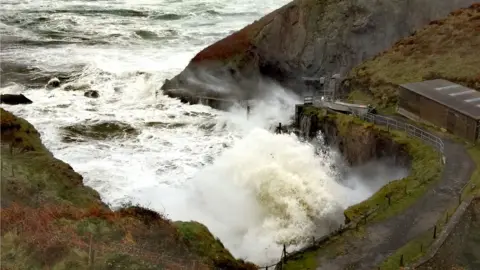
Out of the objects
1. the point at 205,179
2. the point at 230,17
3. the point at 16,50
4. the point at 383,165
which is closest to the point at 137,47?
the point at 16,50

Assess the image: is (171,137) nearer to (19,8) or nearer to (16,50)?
(16,50)

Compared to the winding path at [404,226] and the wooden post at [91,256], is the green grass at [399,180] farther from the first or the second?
the wooden post at [91,256]

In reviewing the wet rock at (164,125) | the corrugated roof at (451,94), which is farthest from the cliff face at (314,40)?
the corrugated roof at (451,94)

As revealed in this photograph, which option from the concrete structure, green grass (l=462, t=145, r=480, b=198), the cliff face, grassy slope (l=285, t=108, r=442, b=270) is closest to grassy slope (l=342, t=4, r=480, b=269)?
the concrete structure

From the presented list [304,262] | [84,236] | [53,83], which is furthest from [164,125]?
[84,236]

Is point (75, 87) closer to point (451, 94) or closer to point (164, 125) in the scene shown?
point (164, 125)
